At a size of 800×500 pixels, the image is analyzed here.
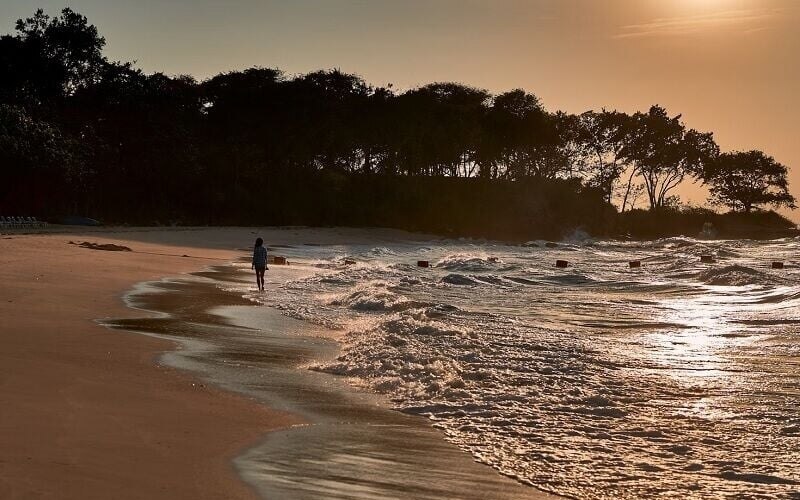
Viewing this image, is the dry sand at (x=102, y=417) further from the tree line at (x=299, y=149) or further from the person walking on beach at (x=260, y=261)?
the tree line at (x=299, y=149)

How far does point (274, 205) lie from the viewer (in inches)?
2832

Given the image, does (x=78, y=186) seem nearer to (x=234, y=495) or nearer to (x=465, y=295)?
(x=465, y=295)

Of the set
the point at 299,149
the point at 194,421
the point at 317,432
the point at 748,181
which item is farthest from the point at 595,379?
the point at 748,181

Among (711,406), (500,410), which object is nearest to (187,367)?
(500,410)

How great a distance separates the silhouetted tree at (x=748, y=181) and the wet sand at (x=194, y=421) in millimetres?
96611

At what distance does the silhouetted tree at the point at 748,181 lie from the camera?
102125 millimetres

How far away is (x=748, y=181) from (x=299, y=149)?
57.0 metres

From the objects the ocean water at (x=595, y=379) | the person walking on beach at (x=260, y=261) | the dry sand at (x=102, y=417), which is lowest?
the ocean water at (x=595, y=379)

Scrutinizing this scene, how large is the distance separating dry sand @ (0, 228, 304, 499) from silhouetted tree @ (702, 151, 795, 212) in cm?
9747

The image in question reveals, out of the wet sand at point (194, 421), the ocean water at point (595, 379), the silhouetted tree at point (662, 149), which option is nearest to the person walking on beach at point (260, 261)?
the ocean water at point (595, 379)

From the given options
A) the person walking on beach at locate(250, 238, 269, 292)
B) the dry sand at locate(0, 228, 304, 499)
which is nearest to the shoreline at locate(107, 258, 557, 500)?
the dry sand at locate(0, 228, 304, 499)

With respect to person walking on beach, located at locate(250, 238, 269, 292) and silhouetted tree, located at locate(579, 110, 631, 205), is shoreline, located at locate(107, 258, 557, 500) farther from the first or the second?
silhouetted tree, located at locate(579, 110, 631, 205)

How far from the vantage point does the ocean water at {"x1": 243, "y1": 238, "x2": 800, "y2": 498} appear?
664cm

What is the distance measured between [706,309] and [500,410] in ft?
39.0
